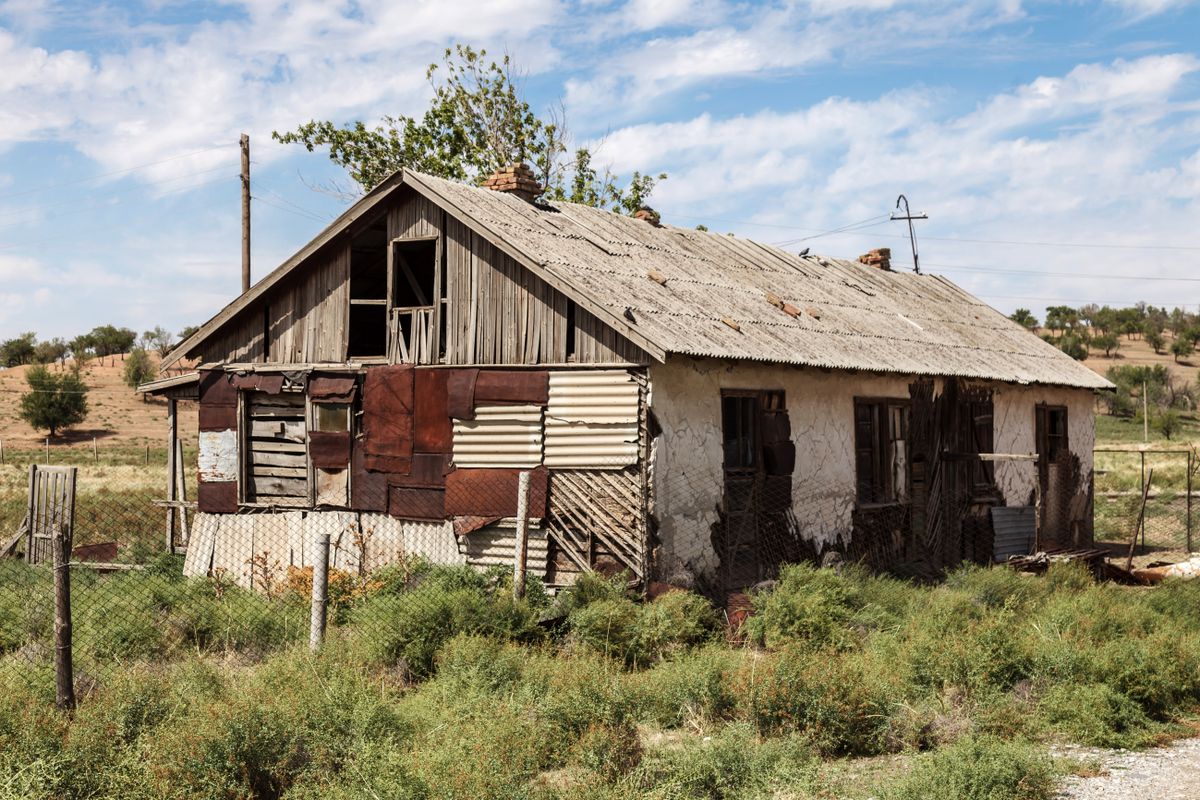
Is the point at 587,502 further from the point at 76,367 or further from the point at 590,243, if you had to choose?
the point at 76,367

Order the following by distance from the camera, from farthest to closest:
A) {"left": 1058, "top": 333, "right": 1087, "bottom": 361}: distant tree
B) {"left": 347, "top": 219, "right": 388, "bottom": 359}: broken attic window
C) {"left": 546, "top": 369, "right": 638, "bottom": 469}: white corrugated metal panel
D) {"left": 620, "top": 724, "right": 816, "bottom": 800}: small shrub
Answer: {"left": 1058, "top": 333, "right": 1087, "bottom": 361}: distant tree, {"left": 347, "top": 219, "right": 388, "bottom": 359}: broken attic window, {"left": 546, "top": 369, "right": 638, "bottom": 469}: white corrugated metal panel, {"left": 620, "top": 724, "right": 816, "bottom": 800}: small shrub

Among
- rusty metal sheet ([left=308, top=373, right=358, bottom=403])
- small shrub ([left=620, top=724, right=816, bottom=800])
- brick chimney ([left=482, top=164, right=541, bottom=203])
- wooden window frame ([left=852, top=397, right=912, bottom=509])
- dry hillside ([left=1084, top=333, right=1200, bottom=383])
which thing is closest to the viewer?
small shrub ([left=620, top=724, right=816, bottom=800])

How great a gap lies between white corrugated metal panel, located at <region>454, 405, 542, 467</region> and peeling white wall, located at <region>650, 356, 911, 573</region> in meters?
1.55

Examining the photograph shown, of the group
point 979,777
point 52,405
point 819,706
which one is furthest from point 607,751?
point 52,405

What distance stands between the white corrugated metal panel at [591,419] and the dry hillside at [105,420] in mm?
39126

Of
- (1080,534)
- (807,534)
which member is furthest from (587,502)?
(1080,534)

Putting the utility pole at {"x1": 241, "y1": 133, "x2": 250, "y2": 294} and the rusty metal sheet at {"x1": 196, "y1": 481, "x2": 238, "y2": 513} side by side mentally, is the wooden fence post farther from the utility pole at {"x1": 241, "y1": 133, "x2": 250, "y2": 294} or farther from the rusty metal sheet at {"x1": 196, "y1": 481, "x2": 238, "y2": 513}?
the utility pole at {"x1": 241, "y1": 133, "x2": 250, "y2": 294}

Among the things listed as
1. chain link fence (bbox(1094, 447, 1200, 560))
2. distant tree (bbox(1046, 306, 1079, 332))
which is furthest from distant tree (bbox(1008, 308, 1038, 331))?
chain link fence (bbox(1094, 447, 1200, 560))

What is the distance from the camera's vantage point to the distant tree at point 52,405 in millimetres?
55656

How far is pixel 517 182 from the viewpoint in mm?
17250

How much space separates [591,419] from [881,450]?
5.35 meters

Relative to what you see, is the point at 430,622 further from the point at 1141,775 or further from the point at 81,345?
the point at 81,345

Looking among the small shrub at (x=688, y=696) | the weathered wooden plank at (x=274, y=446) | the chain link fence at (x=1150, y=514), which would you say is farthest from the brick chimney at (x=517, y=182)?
the chain link fence at (x=1150, y=514)

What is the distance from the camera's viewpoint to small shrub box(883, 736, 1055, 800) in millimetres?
6777
